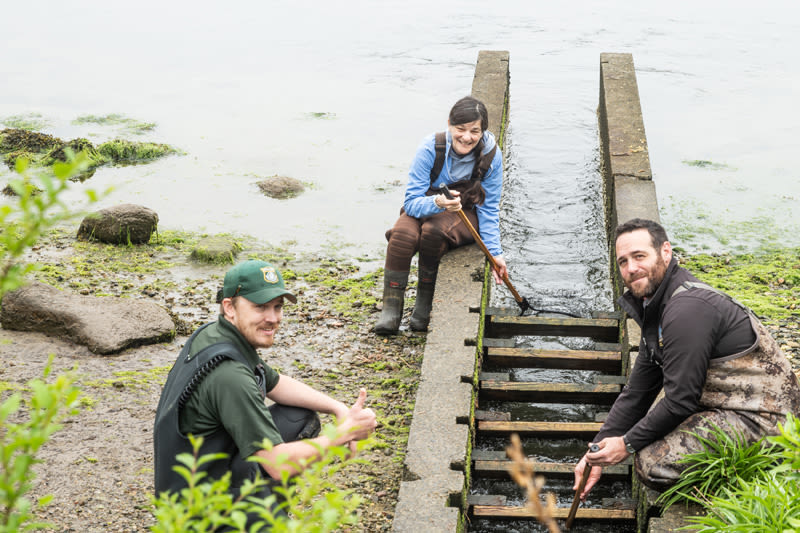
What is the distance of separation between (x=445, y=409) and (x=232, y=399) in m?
2.29

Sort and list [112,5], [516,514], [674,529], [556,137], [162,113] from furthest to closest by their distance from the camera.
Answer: [112,5]
[162,113]
[556,137]
[516,514]
[674,529]

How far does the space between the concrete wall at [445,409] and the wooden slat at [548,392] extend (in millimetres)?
389

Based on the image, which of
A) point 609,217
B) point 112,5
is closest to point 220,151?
point 609,217

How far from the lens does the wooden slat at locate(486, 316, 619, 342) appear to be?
714 cm

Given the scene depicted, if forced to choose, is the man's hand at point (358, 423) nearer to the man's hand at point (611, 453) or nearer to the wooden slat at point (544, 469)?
the man's hand at point (611, 453)

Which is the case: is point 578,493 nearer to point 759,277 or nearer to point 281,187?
point 759,277

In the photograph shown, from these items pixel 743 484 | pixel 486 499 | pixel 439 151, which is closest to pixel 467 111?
pixel 439 151

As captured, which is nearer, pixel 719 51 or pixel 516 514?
pixel 516 514

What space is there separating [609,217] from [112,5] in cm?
1821

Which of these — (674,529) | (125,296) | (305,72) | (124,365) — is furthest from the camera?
(305,72)

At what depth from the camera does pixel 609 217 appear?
30.9 feet

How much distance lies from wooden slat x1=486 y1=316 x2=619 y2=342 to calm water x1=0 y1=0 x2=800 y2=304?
84 centimetres

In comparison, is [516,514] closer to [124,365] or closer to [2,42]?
[124,365]

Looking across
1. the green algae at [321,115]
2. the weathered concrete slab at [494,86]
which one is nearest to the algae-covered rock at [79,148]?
the green algae at [321,115]
